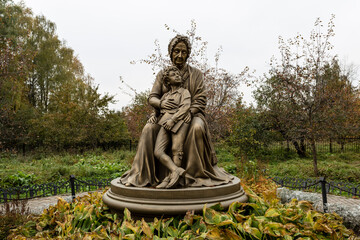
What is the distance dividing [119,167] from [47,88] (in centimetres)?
1720

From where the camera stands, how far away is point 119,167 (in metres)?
12.0

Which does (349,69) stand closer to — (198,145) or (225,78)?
(225,78)

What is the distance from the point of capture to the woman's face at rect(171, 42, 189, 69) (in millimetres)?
4551

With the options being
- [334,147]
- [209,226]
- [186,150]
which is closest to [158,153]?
[186,150]

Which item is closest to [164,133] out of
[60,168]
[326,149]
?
[60,168]

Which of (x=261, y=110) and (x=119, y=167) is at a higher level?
(x=261, y=110)

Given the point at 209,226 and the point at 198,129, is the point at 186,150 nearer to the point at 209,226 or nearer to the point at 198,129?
the point at 198,129

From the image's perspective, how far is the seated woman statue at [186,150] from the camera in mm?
4090

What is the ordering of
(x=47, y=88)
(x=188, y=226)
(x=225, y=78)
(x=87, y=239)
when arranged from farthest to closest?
(x=47, y=88) < (x=225, y=78) < (x=188, y=226) < (x=87, y=239)

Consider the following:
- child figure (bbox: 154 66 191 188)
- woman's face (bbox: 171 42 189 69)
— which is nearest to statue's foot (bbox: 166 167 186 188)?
child figure (bbox: 154 66 191 188)

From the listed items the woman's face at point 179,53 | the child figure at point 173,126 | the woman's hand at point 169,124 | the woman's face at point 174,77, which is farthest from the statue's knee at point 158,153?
the woman's face at point 179,53

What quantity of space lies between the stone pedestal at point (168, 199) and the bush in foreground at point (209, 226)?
4.6 inches

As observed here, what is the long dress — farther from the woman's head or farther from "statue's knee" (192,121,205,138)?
the woman's head

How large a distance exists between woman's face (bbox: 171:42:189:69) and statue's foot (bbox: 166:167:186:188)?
68.7 inches
